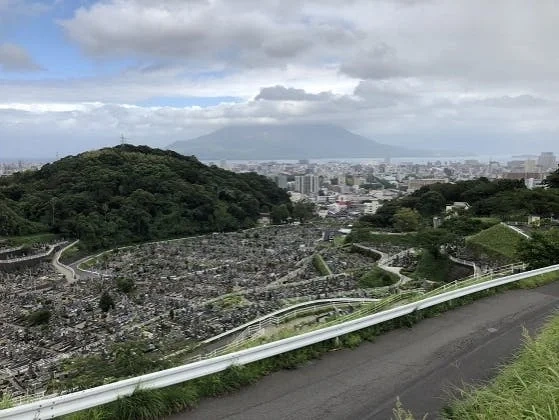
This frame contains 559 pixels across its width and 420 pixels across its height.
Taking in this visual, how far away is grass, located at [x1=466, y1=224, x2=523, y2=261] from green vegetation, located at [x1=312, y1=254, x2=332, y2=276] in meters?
7.43

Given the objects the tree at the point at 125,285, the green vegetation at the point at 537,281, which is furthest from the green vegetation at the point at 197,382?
the tree at the point at 125,285

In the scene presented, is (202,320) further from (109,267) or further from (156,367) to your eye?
(109,267)

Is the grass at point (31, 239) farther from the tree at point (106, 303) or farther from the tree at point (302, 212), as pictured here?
the tree at point (302, 212)

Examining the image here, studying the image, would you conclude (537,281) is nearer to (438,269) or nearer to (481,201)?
(438,269)

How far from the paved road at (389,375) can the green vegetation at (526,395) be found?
1.24 feet

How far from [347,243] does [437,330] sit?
100 feet

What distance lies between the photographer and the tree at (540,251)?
→ 34.7 feet

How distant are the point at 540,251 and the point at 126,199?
4375 centimetres

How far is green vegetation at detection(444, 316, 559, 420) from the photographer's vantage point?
221 cm

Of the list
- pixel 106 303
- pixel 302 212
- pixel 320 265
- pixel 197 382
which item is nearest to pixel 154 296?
pixel 106 303

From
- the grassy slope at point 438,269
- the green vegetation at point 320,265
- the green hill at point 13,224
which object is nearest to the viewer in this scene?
the grassy slope at point 438,269

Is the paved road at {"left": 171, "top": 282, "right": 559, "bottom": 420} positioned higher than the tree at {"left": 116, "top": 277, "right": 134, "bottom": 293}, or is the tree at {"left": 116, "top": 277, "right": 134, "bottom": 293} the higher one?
the paved road at {"left": 171, "top": 282, "right": 559, "bottom": 420}

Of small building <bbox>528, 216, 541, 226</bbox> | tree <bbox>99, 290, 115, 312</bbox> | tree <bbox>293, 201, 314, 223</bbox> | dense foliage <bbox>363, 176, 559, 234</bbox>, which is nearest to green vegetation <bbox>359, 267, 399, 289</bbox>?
dense foliage <bbox>363, 176, 559, 234</bbox>

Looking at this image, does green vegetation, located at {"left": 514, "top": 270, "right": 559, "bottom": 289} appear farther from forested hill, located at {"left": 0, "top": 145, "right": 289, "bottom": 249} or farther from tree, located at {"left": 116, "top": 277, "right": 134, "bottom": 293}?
forested hill, located at {"left": 0, "top": 145, "right": 289, "bottom": 249}
